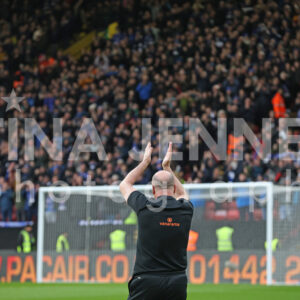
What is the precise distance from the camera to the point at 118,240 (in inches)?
767

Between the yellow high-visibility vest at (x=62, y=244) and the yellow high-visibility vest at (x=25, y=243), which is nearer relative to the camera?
the yellow high-visibility vest at (x=62, y=244)

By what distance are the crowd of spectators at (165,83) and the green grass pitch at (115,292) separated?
12.1 feet

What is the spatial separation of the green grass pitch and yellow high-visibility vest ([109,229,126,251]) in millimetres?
1481

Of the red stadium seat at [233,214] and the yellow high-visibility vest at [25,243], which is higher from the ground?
the red stadium seat at [233,214]

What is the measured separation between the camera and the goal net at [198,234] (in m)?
17.8

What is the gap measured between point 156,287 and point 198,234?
1194 centimetres

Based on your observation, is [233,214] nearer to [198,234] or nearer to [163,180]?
[198,234]

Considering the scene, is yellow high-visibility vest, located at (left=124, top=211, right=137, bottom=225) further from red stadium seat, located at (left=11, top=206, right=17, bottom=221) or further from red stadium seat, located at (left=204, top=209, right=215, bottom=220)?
red stadium seat, located at (left=11, top=206, right=17, bottom=221)

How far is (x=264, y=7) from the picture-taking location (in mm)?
24312

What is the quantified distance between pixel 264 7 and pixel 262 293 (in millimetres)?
11973

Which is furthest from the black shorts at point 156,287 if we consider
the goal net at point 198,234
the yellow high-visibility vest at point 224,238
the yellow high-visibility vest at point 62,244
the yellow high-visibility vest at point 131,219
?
the yellow high-visibility vest at point 62,244

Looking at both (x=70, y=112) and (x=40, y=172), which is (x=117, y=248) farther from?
Answer: (x=70, y=112)

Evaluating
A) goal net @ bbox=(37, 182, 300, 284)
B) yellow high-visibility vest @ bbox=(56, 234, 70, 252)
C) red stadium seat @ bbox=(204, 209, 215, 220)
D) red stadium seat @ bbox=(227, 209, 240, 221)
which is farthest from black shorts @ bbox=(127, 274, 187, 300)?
yellow high-visibility vest @ bbox=(56, 234, 70, 252)

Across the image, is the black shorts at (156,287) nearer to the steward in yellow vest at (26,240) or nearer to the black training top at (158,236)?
the black training top at (158,236)
